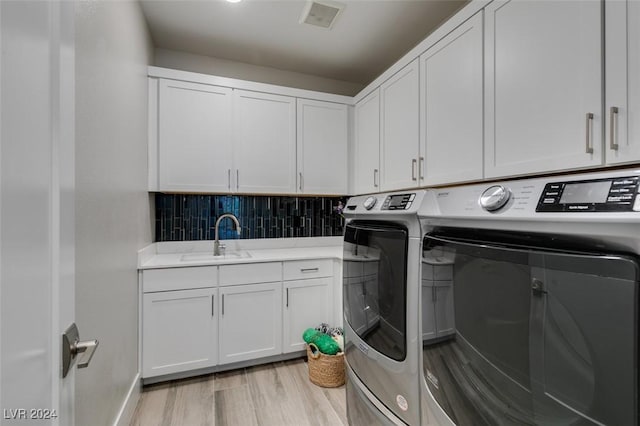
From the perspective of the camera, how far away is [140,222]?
6.69 feet

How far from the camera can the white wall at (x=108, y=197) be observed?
3.63ft

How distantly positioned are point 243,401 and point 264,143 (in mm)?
1942

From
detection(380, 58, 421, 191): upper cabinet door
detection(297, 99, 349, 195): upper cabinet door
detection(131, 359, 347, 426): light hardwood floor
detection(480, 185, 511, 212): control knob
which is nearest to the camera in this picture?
detection(480, 185, 511, 212): control knob

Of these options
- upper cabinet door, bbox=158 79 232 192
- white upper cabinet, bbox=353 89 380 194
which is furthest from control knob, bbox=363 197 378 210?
upper cabinet door, bbox=158 79 232 192

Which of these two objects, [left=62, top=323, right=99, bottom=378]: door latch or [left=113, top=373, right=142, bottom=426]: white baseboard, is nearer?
[left=62, top=323, right=99, bottom=378]: door latch

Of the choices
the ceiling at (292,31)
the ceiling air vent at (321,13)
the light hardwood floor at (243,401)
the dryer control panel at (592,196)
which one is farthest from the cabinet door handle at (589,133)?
the light hardwood floor at (243,401)

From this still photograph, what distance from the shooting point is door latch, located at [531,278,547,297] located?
669 millimetres

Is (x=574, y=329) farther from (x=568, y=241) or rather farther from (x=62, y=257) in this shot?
(x=62, y=257)

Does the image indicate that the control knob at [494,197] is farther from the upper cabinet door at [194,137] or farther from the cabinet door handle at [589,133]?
the upper cabinet door at [194,137]

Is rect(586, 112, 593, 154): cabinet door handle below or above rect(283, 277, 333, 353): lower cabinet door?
above

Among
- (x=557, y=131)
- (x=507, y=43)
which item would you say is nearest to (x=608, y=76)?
(x=557, y=131)

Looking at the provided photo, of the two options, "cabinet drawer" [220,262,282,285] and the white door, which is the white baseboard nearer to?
"cabinet drawer" [220,262,282,285]

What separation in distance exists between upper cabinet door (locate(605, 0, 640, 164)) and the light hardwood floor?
1.79m

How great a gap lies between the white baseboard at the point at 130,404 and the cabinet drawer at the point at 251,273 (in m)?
0.77
